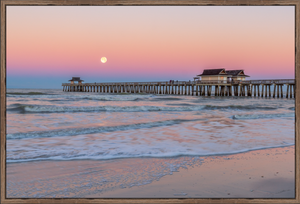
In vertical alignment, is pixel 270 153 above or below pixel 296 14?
below

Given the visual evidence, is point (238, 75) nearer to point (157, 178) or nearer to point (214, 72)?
point (214, 72)

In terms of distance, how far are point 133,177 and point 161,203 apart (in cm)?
212

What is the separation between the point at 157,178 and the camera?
16.9ft

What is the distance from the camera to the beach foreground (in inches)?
175

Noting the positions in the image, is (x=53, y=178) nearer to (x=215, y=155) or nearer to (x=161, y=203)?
(x=161, y=203)

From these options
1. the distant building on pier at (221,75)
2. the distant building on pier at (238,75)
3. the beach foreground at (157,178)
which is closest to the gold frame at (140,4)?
the beach foreground at (157,178)

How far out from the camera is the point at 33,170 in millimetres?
5684

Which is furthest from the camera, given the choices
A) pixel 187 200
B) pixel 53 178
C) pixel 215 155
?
pixel 215 155

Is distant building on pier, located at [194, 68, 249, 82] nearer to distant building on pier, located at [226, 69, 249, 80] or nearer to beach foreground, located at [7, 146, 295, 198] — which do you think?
distant building on pier, located at [226, 69, 249, 80]

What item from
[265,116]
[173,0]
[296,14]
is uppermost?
[173,0]

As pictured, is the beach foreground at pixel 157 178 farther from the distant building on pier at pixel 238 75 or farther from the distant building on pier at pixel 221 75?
the distant building on pier at pixel 238 75

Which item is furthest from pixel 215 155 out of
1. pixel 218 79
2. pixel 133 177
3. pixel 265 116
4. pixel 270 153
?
pixel 218 79

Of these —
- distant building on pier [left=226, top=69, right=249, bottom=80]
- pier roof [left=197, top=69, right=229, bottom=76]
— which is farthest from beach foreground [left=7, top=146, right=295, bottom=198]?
distant building on pier [left=226, top=69, right=249, bottom=80]

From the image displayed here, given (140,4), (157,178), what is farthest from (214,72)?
(140,4)
